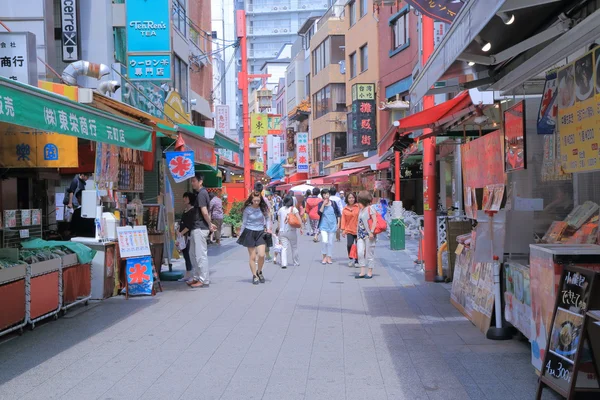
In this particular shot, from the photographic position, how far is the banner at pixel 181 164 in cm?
1188

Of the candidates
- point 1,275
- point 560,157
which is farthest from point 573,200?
point 1,275

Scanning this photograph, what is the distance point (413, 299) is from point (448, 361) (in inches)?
147

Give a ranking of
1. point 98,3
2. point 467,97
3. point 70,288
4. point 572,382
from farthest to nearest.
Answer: point 98,3
point 70,288
point 467,97
point 572,382

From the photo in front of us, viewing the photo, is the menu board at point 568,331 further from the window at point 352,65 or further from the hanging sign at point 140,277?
the window at point 352,65

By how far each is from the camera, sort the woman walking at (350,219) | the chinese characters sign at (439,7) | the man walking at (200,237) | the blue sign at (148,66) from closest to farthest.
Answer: the chinese characters sign at (439,7) → the man walking at (200,237) → the woman walking at (350,219) → the blue sign at (148,66)

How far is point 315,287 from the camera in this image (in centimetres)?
1141

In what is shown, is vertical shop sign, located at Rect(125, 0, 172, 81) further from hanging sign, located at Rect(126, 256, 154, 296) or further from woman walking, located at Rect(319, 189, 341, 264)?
hanging sign, located at Rect(126, 256, 154, 296)

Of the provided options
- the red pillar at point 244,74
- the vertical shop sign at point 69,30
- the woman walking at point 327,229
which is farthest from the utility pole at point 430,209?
the red pillar at point 244,74

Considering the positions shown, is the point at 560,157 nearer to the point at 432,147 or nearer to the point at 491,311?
the point at 491,311

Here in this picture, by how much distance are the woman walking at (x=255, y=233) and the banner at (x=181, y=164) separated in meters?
1.22

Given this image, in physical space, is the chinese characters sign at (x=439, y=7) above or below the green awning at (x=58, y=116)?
above

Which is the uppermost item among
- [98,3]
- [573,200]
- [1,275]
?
[98,3]

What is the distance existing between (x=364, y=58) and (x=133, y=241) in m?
29.6

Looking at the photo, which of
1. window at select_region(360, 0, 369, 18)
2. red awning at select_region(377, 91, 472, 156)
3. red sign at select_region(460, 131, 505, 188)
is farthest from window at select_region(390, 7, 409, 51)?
red sign at select_region(460, 131, 505, 188)
